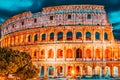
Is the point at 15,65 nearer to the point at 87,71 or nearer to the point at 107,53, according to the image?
the point at 87,71

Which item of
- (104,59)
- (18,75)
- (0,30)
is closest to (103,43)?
(104,59)

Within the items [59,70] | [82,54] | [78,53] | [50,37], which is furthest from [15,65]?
[50,37]

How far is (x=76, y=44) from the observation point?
4009 cm

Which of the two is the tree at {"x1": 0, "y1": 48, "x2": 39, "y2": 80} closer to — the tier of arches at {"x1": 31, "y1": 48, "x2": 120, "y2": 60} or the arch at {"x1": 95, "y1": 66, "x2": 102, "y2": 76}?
the tier of arches at {"x1": 31, "y1": 48, "x2": 120, "y2": 60}

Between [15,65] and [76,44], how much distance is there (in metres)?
16.6

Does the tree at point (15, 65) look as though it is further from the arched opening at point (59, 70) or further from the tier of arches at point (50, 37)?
the tier of arches at point (50, 37)

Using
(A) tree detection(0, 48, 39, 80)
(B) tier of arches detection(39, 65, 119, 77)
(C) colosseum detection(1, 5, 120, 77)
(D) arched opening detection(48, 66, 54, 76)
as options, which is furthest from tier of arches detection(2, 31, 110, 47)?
(A) tree detection(0, 48, 39, 80)

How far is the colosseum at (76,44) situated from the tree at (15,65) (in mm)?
13532

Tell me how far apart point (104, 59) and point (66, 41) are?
19.5ft

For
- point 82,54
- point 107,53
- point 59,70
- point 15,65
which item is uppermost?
point 107,53

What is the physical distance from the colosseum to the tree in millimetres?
13532

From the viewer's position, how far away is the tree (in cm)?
2444

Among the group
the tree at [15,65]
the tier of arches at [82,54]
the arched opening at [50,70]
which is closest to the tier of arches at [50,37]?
the tier of arches at [82,54]

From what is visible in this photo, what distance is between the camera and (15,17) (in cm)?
4675
